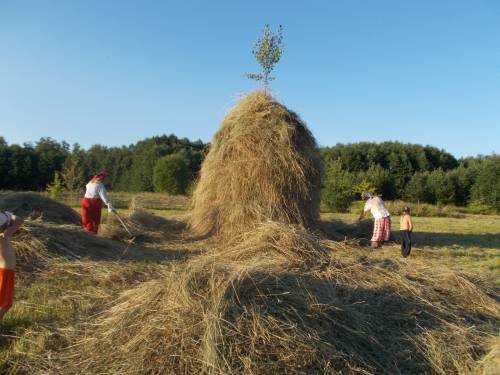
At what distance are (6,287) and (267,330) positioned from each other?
7.85 feet

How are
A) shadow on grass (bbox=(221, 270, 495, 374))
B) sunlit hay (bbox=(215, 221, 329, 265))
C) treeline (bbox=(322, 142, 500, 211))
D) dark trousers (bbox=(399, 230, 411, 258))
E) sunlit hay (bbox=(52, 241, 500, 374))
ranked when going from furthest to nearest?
treeline (bbox=(322, 142, 500, 211)) < dark trousers (bbox=(399, 230, 411, 258)) < sunlit hay (bbox=(215, 221, 329, 265)) < shadow on grass (bbox=(221, 270, 495, 374)) < sunlit hay (bbox=(52, 241, 500, 374))

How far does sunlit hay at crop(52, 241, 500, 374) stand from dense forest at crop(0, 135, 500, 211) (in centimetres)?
2177

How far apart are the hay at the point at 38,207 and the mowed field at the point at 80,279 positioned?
1.07 m

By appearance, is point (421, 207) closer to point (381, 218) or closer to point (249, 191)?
point (381, 218)

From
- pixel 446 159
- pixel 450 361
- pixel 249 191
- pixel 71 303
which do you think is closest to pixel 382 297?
pixel 450 361

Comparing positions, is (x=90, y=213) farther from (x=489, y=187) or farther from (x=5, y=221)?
(x=489, y=187)

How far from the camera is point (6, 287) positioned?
12.8 ft

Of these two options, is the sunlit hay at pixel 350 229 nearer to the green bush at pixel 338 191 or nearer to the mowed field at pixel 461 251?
the mowed field at pixel 461 251

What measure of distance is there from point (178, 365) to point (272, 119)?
7.65 m

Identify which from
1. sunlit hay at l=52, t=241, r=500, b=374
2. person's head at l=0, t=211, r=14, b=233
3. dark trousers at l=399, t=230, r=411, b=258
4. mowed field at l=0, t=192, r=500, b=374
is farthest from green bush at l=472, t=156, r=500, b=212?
person's head at l=0, t=211, r=14, b=233

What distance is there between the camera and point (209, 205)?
10.1 metres

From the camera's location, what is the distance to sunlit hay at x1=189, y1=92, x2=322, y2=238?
371 inches

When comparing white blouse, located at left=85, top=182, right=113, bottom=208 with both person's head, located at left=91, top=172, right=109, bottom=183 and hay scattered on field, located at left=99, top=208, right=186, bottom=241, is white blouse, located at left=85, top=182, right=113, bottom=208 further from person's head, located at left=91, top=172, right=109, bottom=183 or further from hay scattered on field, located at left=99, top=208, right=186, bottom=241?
hay scattered on field, located at left=99, top=208, right=186, bottom=241

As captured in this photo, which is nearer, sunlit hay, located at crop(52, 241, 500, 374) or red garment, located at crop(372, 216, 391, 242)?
sunlit hay, located at crop(52, 241, 500, 374)
